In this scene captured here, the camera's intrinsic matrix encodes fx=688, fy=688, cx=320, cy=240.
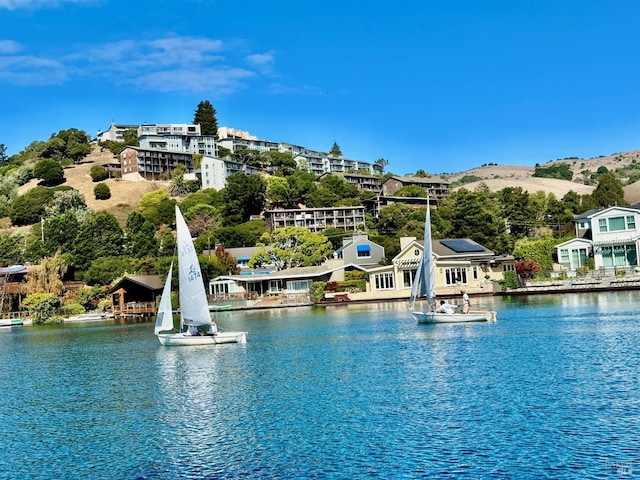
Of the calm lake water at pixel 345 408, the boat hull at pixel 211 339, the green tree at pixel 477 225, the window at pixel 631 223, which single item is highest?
the green tree at pixel 477 225

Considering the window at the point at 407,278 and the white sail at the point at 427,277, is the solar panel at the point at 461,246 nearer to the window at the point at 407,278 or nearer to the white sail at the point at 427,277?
the window at the point at 407,278

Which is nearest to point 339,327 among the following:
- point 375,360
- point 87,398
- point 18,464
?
point 375,360

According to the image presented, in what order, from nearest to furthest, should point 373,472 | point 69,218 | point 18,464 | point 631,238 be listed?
point 373,472, point 18,464, point 631,238, point 69,218

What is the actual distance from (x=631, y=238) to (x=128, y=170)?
123m

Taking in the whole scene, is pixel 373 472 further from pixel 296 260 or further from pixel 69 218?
pixel 69 218

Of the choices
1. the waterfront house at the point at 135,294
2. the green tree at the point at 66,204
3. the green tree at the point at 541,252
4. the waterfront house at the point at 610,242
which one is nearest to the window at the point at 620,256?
the waterfront house at the point at 610,242

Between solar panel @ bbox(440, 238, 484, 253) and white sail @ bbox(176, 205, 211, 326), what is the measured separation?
4105cm

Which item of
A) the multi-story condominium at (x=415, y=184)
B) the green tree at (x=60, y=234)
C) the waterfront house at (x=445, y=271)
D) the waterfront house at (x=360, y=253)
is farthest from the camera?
the multi-story condominium at (x=415, y=184)

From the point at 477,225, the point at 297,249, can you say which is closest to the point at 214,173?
the point at 297,249

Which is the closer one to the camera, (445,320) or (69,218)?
(445,320)

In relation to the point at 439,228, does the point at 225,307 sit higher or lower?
lower

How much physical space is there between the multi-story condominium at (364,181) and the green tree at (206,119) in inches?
1918

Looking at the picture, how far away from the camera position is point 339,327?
44.5 metres

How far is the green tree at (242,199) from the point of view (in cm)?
12362
